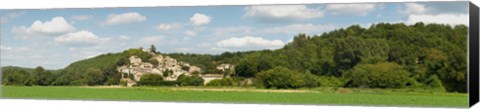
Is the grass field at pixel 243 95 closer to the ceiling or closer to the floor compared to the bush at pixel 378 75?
closer to the floor

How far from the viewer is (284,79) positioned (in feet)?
60.6

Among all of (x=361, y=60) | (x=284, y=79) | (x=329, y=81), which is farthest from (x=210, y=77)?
(x=361, y=60)

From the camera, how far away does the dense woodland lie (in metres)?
17.0

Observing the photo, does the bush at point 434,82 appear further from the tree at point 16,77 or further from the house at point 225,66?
the tree at point 16,77

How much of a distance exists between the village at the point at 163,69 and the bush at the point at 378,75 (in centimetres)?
243

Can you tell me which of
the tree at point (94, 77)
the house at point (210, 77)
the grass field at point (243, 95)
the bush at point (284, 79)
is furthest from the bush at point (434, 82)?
the tree at point (94, 77)

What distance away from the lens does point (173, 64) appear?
19.3m

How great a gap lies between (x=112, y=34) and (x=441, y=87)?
6.37 m

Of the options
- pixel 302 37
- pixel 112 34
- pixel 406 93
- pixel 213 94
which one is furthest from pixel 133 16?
pixel 406 93

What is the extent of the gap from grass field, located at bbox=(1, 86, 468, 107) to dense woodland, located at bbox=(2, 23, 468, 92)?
0.15 meters

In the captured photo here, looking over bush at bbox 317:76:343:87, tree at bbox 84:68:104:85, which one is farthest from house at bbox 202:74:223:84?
tree at bbox 84:68:104:85

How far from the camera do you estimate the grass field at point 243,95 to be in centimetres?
1727

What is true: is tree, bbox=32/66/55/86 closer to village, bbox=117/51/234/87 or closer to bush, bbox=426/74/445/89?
village, bbox=117/51/234/87

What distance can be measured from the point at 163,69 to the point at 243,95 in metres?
1.82
